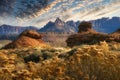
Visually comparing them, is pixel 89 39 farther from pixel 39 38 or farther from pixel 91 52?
pixel 91 52

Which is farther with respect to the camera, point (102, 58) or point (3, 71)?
point (102, 58)

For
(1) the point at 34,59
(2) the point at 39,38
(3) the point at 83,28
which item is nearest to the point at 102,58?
(1) the point at 34,59

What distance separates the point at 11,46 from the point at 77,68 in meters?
33.1

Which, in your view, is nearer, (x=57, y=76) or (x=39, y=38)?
(x=57, y=76)

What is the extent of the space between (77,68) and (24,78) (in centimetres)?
249

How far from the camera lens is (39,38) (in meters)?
52.1

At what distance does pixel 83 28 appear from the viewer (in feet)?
206

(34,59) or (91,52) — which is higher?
(91,52)

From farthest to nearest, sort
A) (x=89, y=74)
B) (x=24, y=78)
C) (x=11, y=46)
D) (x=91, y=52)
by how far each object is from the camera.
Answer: (x=11, y=46) < (x=91, y=52) < (x=89, y=74) < (x=24, y=78)

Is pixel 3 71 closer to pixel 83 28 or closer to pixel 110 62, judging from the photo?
pixel 110 62

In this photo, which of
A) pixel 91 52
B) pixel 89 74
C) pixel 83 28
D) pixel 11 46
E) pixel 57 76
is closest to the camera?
pixel 57 76

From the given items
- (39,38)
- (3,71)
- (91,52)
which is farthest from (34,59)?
(39,38)

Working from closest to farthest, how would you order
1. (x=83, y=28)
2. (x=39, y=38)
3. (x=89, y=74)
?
(x=89, y=74) → (x=39, y=38) → (x=83, y=28)

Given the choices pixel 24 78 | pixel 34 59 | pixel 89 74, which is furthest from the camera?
pixel 34 59
